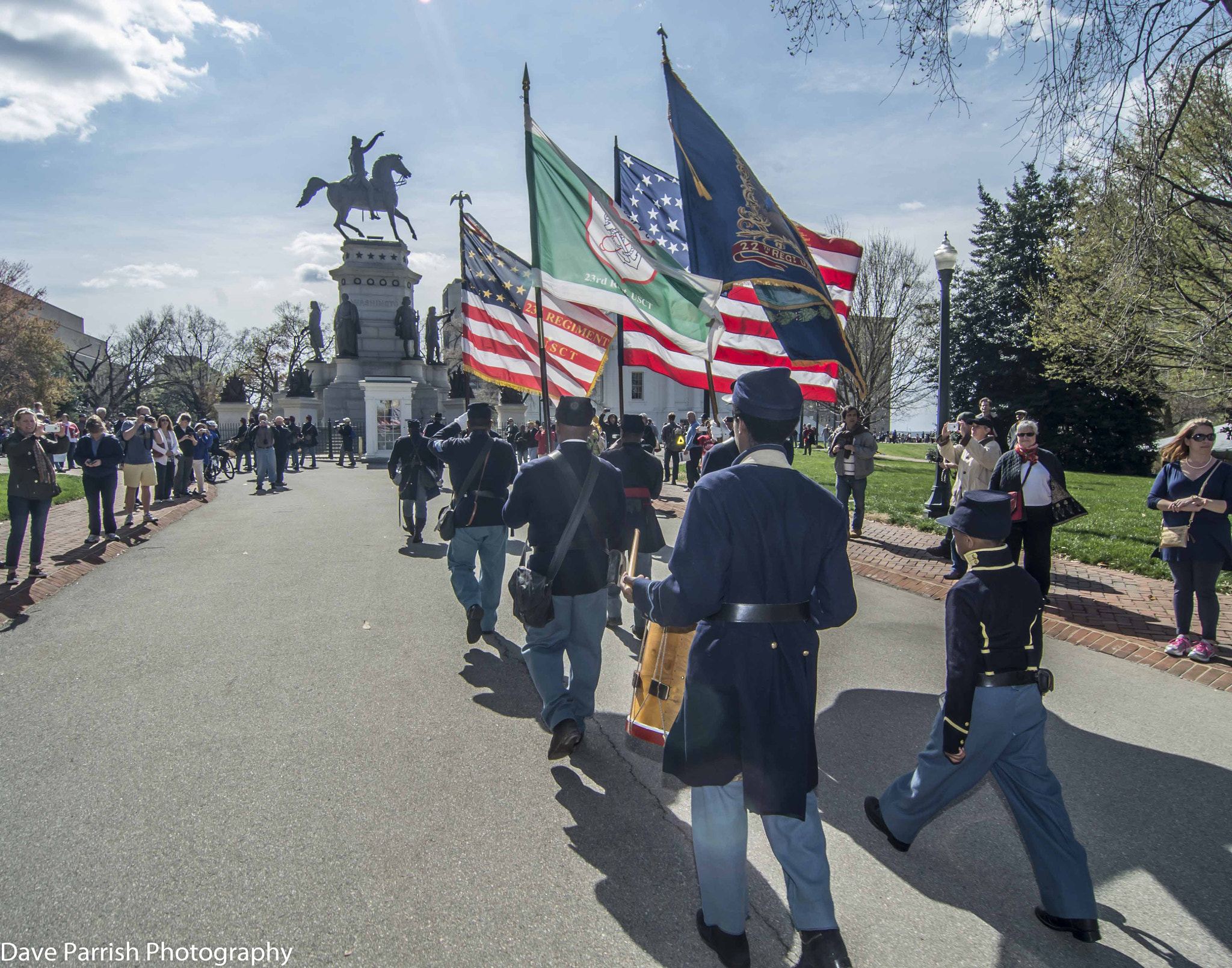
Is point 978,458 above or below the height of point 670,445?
above

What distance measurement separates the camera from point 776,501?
2494mm

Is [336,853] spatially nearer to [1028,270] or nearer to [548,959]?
[548,959]

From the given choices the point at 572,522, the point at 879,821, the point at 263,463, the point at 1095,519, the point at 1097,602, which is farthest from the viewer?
the point at 263,463

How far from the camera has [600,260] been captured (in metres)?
6.50

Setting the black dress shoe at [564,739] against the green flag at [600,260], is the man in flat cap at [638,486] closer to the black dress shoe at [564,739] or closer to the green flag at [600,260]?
the green flag at [600,260]

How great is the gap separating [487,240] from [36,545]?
20.3ft

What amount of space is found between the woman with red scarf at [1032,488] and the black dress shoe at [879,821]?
4.44m

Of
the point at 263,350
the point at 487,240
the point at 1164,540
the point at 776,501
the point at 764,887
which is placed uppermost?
the point at 263,350

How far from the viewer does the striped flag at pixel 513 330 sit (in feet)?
25.5

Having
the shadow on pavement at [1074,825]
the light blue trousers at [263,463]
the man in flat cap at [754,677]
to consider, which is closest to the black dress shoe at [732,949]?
the man in flat cap at [754,677]

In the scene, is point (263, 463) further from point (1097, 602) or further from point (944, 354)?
point (1097, 602)

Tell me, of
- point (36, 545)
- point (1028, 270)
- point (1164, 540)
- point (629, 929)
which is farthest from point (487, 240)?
point (1028, 270)

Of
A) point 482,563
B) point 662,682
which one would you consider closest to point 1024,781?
point 662,682

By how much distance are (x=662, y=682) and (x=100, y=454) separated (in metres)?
10.1
